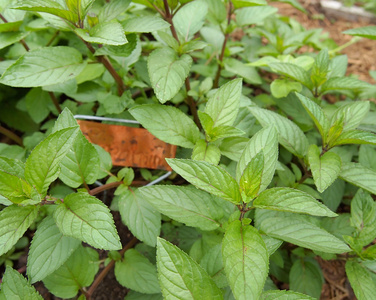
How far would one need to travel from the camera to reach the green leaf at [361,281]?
1.22m

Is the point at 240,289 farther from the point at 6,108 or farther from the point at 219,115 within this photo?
the point at 6,108

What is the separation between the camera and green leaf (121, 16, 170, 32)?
4.08ft

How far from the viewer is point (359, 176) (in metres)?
1.29

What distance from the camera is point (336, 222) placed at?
4.98 feet

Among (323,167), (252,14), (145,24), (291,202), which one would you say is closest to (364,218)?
(323,167)

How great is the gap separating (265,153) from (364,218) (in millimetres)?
626

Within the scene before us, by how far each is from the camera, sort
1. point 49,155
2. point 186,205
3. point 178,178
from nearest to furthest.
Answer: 1. point 49,155
2. point 186,205
3. point 178,178

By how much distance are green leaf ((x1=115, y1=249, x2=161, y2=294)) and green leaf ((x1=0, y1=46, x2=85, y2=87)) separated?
0.86 meters

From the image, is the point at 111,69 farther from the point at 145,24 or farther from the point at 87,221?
the point at 87,221

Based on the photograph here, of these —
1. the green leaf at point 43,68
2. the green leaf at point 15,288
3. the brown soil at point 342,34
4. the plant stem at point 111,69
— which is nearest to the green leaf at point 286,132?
the plant stem at point 111,69

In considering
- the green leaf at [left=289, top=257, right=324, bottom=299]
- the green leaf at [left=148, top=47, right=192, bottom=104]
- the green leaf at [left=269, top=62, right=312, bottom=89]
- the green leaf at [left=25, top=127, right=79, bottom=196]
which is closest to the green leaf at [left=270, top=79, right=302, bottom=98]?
the green leaf at [left=269, top=62, right=312, bottom=89]

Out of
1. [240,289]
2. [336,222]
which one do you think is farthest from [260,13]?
[240,289]

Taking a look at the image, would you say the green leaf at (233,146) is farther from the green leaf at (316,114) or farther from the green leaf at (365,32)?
the green leaf at (365,32)

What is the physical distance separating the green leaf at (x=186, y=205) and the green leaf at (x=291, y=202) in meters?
0.19
